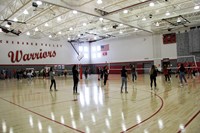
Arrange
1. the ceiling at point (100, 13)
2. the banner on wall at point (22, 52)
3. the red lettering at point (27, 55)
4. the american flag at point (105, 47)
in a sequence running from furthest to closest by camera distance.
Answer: the american flag at point (105, 47) → the red lettering at point (27, 55) → the banner on wall at point (22, 52) → the ceiling at point (100, 13)

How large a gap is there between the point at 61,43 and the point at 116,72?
12831mm

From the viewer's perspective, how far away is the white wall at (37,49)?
31328mm

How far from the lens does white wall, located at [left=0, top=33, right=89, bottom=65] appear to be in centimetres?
3133

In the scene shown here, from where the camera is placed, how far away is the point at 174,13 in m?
22.4

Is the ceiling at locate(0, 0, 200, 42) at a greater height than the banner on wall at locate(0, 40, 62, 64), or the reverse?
the ceiling at locate(0, 0, 200, 42)

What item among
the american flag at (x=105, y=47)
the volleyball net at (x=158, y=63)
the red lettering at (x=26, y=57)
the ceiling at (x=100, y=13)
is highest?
the ceiling at (x=100, y=13)

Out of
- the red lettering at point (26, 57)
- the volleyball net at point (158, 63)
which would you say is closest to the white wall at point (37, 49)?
the red lettering at point (26, 57)

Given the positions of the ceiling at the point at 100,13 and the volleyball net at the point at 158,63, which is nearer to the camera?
the ceiling at the point at 100,13

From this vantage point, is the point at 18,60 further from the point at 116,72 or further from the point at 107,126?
the point at 107,126

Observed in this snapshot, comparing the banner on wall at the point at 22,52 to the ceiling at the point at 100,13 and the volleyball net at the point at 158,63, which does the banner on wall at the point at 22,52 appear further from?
the volleyball net at the point at 158,63

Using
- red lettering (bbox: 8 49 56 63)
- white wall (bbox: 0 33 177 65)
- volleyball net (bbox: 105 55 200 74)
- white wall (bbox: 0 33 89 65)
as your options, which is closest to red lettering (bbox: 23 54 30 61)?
red lettering (bbox: 8 49 56 63)

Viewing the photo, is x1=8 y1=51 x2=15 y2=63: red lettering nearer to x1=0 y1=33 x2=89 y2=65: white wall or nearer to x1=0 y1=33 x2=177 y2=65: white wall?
x1=0 y1=33 x2=89 y2=65: white wall

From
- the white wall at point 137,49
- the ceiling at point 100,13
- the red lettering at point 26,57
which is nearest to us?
the ceiling at point 100,13

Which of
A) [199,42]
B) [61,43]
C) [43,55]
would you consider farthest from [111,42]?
[199,42]
